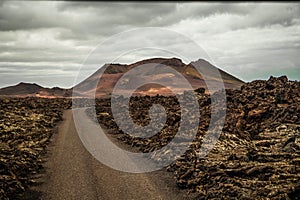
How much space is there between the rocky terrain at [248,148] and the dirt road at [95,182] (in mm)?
880

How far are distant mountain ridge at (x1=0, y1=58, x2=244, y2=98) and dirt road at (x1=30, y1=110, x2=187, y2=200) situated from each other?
2853 inches

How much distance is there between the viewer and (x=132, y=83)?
10525 centimetres

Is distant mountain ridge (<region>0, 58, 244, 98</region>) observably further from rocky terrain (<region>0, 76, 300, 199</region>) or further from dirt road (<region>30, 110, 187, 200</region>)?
dirt road (<region>30, 110, 187, 200</region>)

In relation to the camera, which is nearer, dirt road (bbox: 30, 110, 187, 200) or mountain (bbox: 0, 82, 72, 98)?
dirt road (bbox: 30, 110, 187, 200)

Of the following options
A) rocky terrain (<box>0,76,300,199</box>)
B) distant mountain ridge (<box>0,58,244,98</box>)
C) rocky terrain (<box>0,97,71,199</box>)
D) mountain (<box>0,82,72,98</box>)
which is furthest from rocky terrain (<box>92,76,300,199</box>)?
mountain (<box>0,82,72,98</box>)

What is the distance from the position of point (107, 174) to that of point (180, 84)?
8298 cm

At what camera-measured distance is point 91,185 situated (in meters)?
12.0

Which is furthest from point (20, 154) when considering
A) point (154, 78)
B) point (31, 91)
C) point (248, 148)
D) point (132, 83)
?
point (31, 91)

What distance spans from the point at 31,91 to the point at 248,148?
13050 cm

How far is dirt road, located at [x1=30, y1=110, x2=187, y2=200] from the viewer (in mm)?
11062

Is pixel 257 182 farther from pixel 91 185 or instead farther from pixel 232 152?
pixel 91 185

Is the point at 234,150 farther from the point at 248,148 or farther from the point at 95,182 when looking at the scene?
the point at 95,182

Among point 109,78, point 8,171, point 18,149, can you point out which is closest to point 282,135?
point 8,171

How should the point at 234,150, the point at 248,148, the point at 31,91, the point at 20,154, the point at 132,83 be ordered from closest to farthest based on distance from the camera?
the point at 248,148 → the point at 234,150 → the point at 20,154 → the point at 132,83 → the point at 31,91
